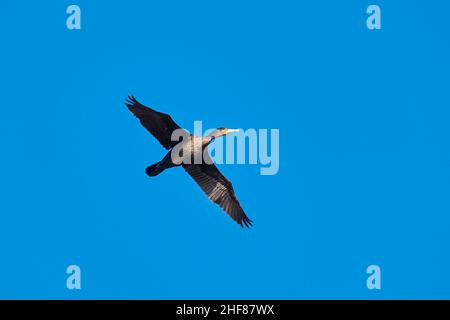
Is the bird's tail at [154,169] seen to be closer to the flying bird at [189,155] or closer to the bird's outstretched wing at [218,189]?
the flying bird at [189,155]

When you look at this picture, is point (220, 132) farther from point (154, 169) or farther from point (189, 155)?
point (154, 169)

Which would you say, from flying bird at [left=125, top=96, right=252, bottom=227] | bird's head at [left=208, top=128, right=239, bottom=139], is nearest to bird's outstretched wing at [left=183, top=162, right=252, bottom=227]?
flying bird at [left=125, top=96, right=252, bottom=227]

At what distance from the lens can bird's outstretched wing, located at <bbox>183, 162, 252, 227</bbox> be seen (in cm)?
1966

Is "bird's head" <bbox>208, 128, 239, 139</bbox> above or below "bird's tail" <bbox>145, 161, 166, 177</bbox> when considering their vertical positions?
above

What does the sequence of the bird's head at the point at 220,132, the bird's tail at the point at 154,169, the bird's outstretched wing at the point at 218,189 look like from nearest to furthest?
1. the bird's tail at the point at 154,169
2. the bird's head at the point at 220,132
3. the bird's outstretched wing at the point at 218,189

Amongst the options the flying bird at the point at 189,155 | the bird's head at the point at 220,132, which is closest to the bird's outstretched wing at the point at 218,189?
the flying bird at the point at 189,155

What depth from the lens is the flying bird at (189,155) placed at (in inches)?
735

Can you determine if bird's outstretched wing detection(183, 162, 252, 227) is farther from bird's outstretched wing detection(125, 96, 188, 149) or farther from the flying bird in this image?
bird's outstretched wing detection(125, 96, 188, 149)
